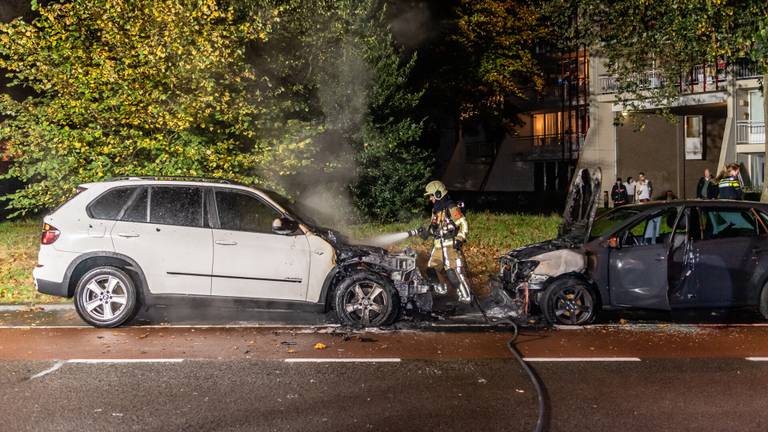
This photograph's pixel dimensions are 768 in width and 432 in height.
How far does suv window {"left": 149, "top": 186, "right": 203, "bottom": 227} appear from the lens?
378 inches

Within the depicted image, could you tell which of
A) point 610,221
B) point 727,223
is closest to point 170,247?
point 610,221

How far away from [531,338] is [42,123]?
9.53 meters

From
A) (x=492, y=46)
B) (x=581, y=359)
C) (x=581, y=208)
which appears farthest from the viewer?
(x=492, y=46)

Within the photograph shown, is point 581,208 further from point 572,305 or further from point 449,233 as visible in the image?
point 449,233

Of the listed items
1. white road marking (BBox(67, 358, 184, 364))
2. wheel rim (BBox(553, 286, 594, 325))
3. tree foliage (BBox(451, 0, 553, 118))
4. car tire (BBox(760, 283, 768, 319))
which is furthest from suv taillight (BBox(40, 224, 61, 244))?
tree foliage (BBox(451, 0, 553, 118))

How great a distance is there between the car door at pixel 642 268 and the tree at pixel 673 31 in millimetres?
7385

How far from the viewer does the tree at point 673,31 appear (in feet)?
56.3

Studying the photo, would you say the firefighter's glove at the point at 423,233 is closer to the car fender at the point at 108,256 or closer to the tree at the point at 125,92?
the car fender at the point at 108,256

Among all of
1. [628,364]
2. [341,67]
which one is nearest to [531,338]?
[628,364]

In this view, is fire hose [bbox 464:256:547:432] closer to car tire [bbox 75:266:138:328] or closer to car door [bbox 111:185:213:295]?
car door [bbox 111:185:213:295]

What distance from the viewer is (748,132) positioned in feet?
107

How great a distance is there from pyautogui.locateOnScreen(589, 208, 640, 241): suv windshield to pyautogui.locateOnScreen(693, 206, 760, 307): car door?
2.85 ft

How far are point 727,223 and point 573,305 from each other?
2.19m

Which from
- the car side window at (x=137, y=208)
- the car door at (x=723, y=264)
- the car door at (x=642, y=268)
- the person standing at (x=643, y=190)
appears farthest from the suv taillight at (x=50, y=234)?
the person standing at (x=643, y=190)
